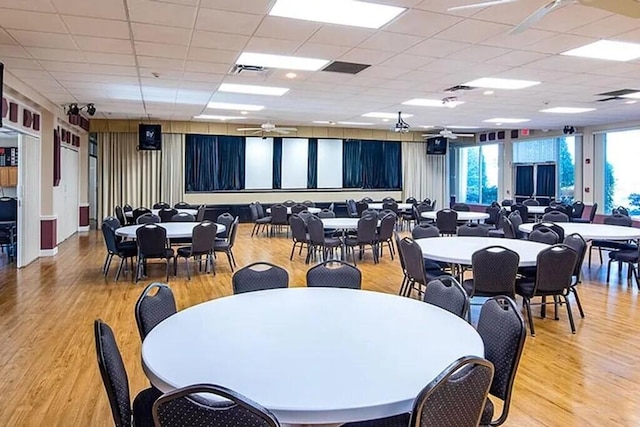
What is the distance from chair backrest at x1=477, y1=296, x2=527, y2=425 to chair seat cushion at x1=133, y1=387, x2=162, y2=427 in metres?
1.51

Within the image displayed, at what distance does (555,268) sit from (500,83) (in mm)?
4361

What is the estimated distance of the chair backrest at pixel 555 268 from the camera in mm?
4438

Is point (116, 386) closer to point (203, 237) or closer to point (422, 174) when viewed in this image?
point (203, 237)

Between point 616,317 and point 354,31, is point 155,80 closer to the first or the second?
point 354,31

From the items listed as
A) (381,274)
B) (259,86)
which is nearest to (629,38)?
(381,274)

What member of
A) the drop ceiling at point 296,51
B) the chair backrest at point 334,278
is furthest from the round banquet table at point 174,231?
the chair backrest at point 334,278

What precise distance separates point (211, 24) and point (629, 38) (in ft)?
14.8

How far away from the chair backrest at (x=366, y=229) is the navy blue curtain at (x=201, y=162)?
26.6 ft

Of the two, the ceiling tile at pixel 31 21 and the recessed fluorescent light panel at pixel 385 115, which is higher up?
the recessed fluorescent light panel at pixel 385 115

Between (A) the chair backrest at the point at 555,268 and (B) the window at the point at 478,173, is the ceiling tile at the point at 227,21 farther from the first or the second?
(B) the window at the point at 478,173

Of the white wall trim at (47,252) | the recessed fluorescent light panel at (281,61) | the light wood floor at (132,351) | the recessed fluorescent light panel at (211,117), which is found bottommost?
the light wood floor at (132,351)

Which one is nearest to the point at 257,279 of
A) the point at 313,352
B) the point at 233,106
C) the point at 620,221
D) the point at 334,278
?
the point at 334,278

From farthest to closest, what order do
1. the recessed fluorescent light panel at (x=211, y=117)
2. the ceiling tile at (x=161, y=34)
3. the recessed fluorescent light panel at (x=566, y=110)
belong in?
the recessed fluorescent light panel at (x=211, y=117) < the recessed fluorescent light panel at (x=566, y=110) < the ceiling tile at (x=161, y=34)

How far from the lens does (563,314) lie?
5.34 m
